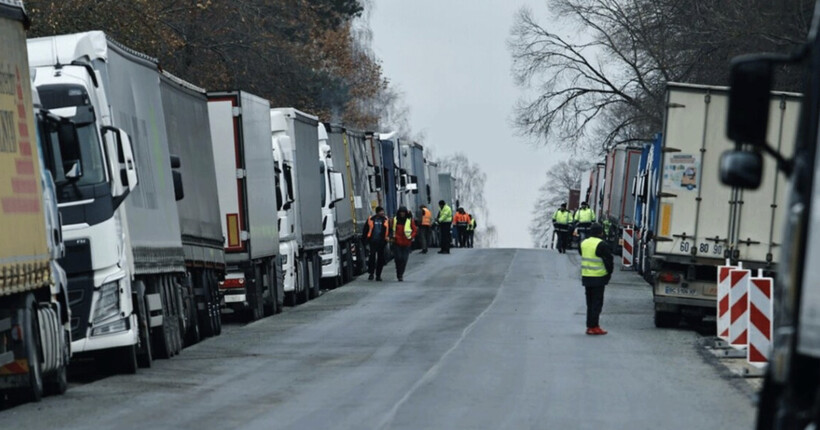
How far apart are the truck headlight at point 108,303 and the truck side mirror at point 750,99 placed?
11497 mm

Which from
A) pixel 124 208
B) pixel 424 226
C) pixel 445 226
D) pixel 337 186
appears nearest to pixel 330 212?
pixel 337 186

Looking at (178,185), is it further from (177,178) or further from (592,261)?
(592,261)

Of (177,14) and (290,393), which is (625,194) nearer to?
(177,14)

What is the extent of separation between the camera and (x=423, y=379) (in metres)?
16.5

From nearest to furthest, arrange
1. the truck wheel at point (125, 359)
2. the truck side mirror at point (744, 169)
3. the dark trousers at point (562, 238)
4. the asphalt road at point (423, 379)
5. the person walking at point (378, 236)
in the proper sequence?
1. the truck side mirror at point (744, 169)
2. the asphalt road at point (423, 379)
3. the truck wheel at point (125, 359)
4. the person walking at point (378, 236)
5. the dark trousers at point (562, 238)

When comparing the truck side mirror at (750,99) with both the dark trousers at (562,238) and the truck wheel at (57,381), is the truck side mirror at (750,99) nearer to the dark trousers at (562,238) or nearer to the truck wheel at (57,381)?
the truck wheel at (57,381)

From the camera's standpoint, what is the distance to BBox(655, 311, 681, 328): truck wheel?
25.2 m

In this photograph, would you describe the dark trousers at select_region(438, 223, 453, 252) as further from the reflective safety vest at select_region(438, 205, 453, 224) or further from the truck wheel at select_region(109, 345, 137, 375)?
the truck wheel at select_region(109, 345, 137, 375)

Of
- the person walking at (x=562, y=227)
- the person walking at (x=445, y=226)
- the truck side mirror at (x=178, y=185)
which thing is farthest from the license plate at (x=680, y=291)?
the person walking at (x=562, y=227)

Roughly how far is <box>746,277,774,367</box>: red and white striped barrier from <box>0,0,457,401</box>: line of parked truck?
6.33 meters

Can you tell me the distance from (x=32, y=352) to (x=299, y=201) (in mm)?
18033

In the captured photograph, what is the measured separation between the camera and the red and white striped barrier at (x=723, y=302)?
20766mm

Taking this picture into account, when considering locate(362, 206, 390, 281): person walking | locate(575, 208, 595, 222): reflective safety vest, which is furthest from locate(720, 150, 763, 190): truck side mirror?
locate(575, 208, 595, 222): reflective safety vest

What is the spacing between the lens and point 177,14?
4419 centimetres
